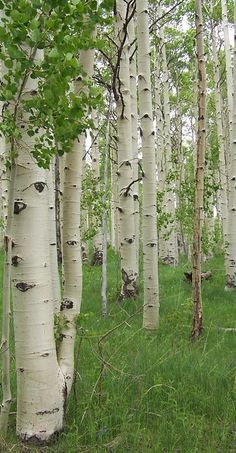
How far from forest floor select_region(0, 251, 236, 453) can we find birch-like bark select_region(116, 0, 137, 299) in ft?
6.31

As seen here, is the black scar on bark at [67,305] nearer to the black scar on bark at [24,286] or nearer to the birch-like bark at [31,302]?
the birch-like bark at [31,302]

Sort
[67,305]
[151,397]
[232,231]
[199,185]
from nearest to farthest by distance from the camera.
Answer: [67,305], [151,397], [199,185], [232,231]

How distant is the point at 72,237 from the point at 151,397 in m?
1.47

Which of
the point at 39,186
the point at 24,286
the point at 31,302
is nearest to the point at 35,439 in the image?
the point at 31,302

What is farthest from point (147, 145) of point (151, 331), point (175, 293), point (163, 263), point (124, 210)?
point (163, 263)

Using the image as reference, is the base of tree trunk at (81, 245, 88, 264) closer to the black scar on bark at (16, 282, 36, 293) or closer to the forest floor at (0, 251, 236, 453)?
the forest floor at (0, 251, 236, 453)

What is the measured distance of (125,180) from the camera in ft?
23.6

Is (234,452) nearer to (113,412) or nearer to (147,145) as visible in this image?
(113,412)

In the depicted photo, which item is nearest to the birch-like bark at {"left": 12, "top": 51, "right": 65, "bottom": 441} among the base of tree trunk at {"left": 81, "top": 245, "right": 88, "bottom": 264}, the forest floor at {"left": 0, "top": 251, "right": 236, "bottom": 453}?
the forest floor at {"left": 0, "top": 251, "right": 236, "bottom": 453}

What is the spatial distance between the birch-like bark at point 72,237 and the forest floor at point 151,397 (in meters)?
0.12

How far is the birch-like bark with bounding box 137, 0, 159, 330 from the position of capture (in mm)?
5723

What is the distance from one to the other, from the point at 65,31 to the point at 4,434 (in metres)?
2.51

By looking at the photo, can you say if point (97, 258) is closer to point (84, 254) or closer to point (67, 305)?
point (84, 254)

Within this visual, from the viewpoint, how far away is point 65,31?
2324 mm
